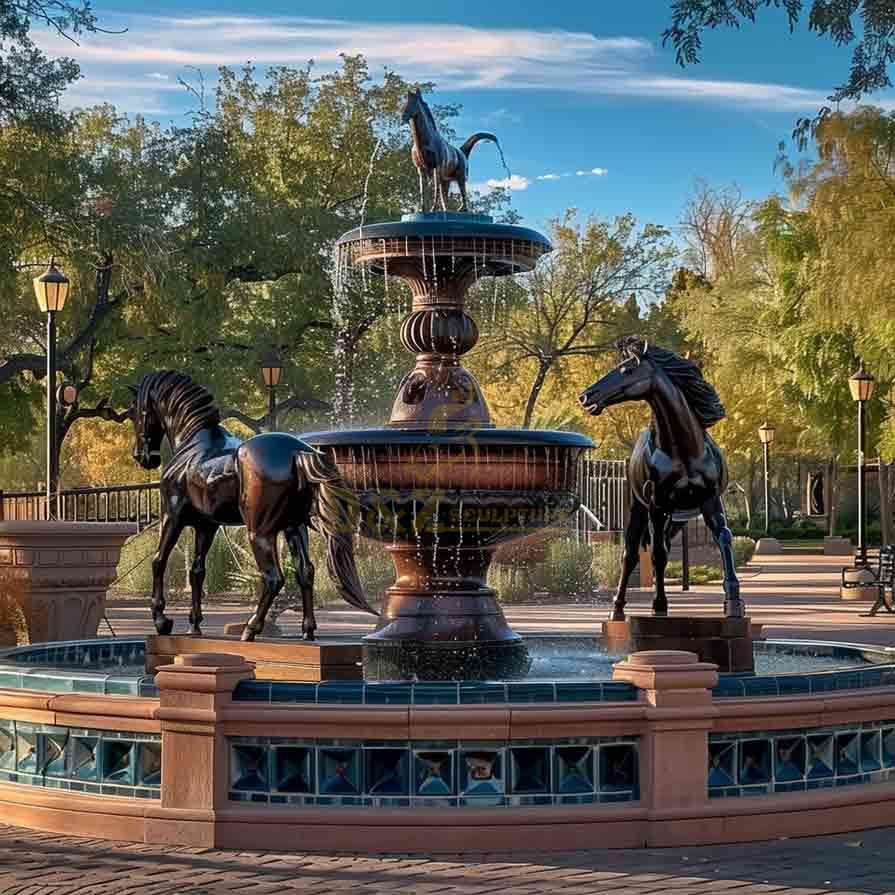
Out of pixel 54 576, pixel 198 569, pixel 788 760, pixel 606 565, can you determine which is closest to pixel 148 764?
pixel 198 569

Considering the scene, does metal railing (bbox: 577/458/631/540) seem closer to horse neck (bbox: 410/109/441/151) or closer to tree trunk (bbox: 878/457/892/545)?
tree trunk (bbox: 878/457/892/545)

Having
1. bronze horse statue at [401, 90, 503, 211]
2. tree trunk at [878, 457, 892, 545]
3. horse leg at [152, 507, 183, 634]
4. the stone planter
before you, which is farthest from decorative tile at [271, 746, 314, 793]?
tree trunk at [878, 457, 892, 545]

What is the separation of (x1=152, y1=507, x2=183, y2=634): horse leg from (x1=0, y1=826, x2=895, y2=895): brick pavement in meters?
2.67

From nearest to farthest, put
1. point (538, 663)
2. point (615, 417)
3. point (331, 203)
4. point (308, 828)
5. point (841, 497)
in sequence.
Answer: point (308, 828) < point (538, 663) < point (331, 203) < point (615, 417) < point (841, 497)

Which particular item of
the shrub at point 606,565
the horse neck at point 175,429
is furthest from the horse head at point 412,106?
the shrub at point 606,565

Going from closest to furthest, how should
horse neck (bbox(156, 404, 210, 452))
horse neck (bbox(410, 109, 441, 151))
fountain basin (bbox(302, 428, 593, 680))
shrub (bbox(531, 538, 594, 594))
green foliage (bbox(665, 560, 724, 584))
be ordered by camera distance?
horse neck (bbox(156, 404, 210, 452)) → fountain basin (bbox(302, 428, 593, 680)) → horse neck (bbox(410, 109, 441, 151)) → shrub (bbox(531, 538, 594, 594)) → green foliage (bbox(665, 560, 724, 584))

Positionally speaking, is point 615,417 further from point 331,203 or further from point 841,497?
point 331,203

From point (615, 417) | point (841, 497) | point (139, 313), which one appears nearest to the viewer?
point (139, 313)

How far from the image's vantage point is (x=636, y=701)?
27.3ft

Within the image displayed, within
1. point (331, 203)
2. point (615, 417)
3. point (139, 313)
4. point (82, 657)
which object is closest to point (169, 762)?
point (82, 657)

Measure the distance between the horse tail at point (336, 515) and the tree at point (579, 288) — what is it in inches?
1729

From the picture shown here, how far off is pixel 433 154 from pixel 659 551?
3544mm

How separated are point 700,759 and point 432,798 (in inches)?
53.8

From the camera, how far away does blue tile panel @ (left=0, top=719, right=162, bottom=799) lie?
27.9ft
